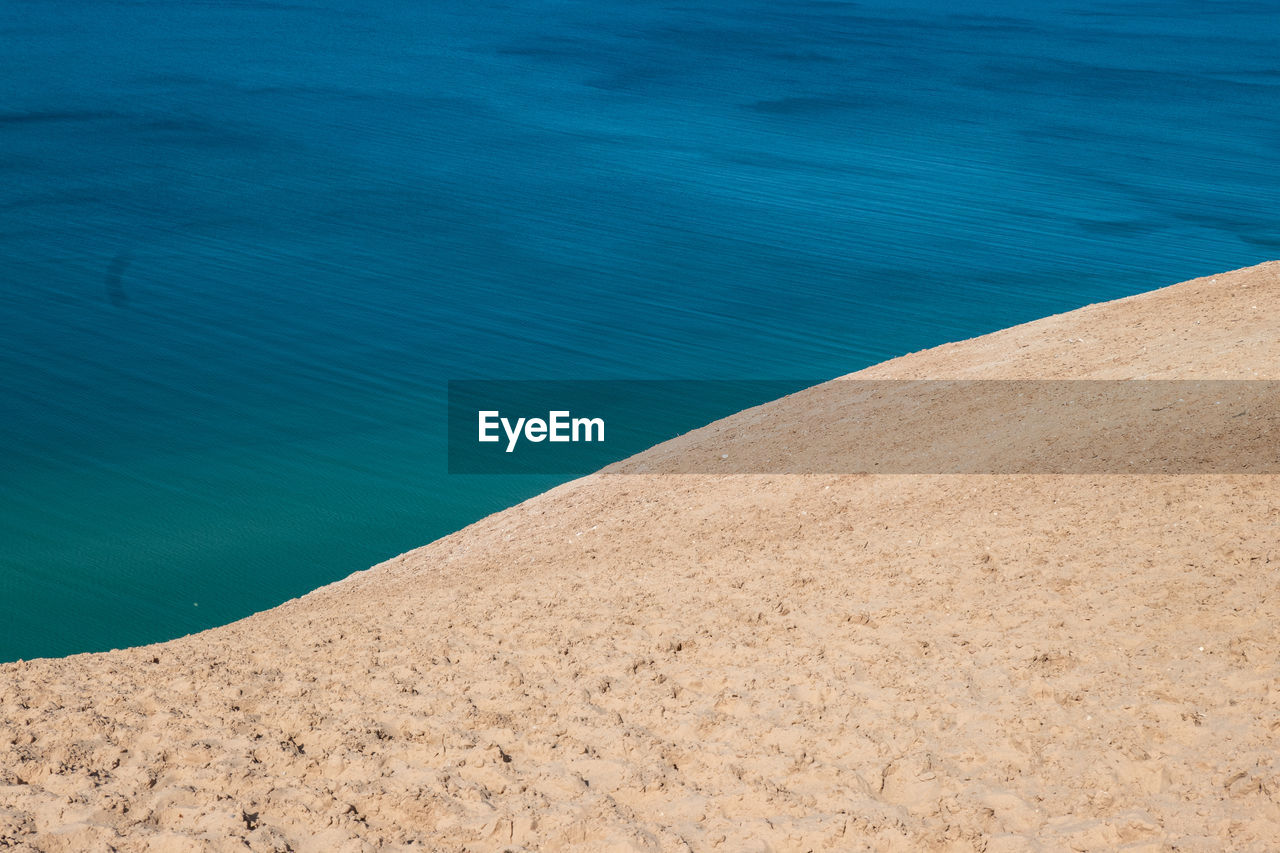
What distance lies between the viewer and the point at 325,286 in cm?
2078

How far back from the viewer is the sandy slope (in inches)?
215

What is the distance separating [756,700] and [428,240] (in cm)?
1847

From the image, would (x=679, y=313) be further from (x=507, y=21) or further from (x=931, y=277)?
(x=507, y=21)
